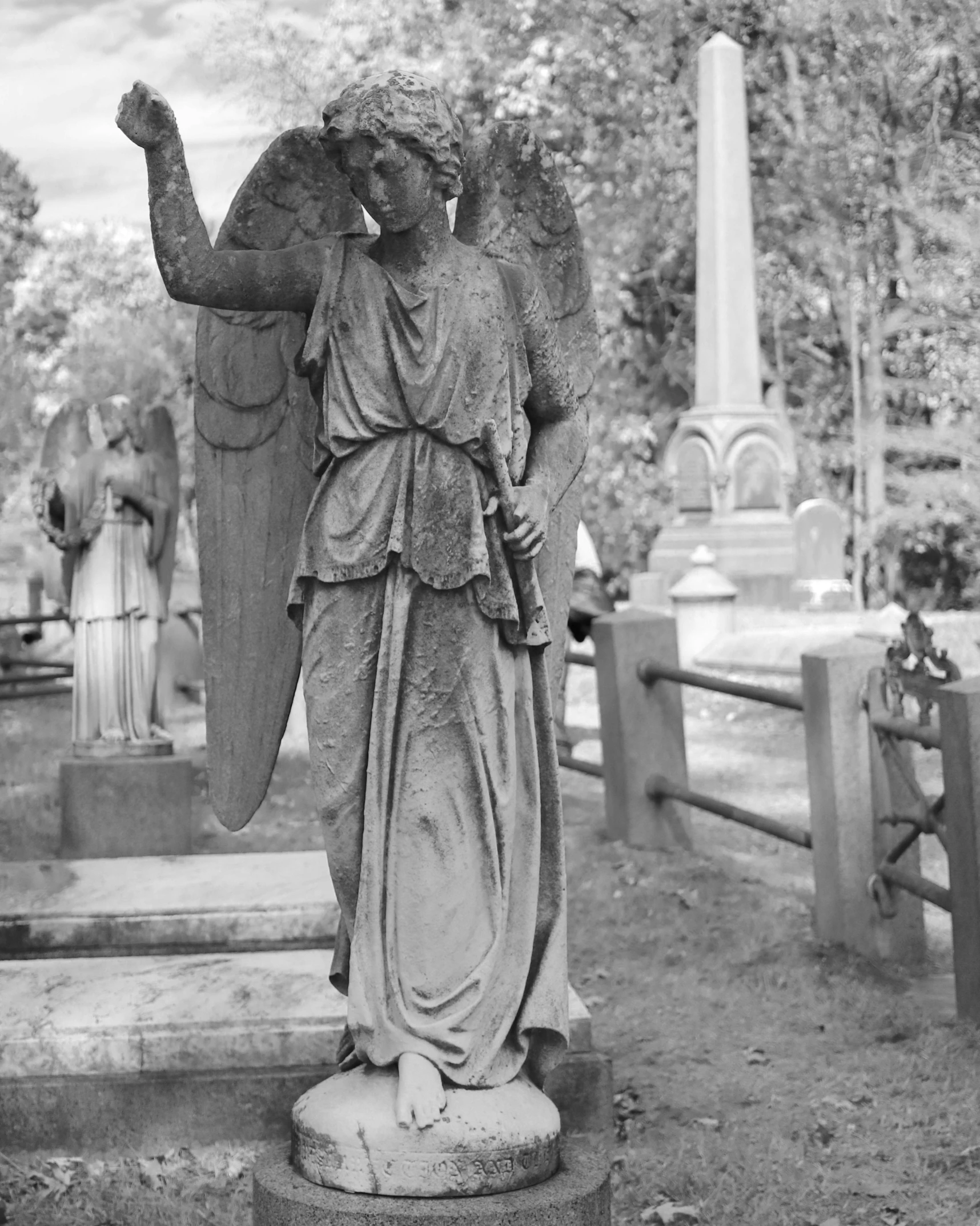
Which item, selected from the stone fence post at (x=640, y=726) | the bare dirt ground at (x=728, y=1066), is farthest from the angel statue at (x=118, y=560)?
the stone fence post at (x=640, y=726)

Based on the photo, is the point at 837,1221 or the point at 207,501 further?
the point at 837,1221

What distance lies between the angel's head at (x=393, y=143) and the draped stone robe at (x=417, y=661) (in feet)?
0.48

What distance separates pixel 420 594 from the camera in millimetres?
3201

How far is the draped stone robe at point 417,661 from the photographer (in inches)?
126

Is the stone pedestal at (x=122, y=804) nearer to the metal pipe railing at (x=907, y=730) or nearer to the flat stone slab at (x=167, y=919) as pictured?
the flat stone slab at (x=167, y=919)

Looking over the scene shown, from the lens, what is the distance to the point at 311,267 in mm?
3303

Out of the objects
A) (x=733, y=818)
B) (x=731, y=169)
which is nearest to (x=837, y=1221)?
(x=733, y=818)

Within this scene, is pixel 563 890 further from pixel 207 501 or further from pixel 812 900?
pixel 812 900

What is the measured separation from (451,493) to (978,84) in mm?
22289

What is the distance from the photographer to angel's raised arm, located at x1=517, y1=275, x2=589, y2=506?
338cm

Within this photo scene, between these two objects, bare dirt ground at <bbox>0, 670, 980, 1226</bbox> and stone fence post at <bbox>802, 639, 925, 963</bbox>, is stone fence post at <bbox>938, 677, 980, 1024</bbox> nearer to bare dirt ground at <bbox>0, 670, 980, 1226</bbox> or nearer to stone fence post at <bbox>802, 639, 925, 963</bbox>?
bare dirt ground at <bbox>0, 670, 980, 1226</bbox>

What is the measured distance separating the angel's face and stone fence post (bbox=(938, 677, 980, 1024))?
3168 mm

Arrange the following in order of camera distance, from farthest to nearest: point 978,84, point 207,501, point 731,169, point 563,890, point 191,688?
point 978,84, point 731,169, point 191,688, point 207,501, point 563,890

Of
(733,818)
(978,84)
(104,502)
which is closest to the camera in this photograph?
(733,818)
